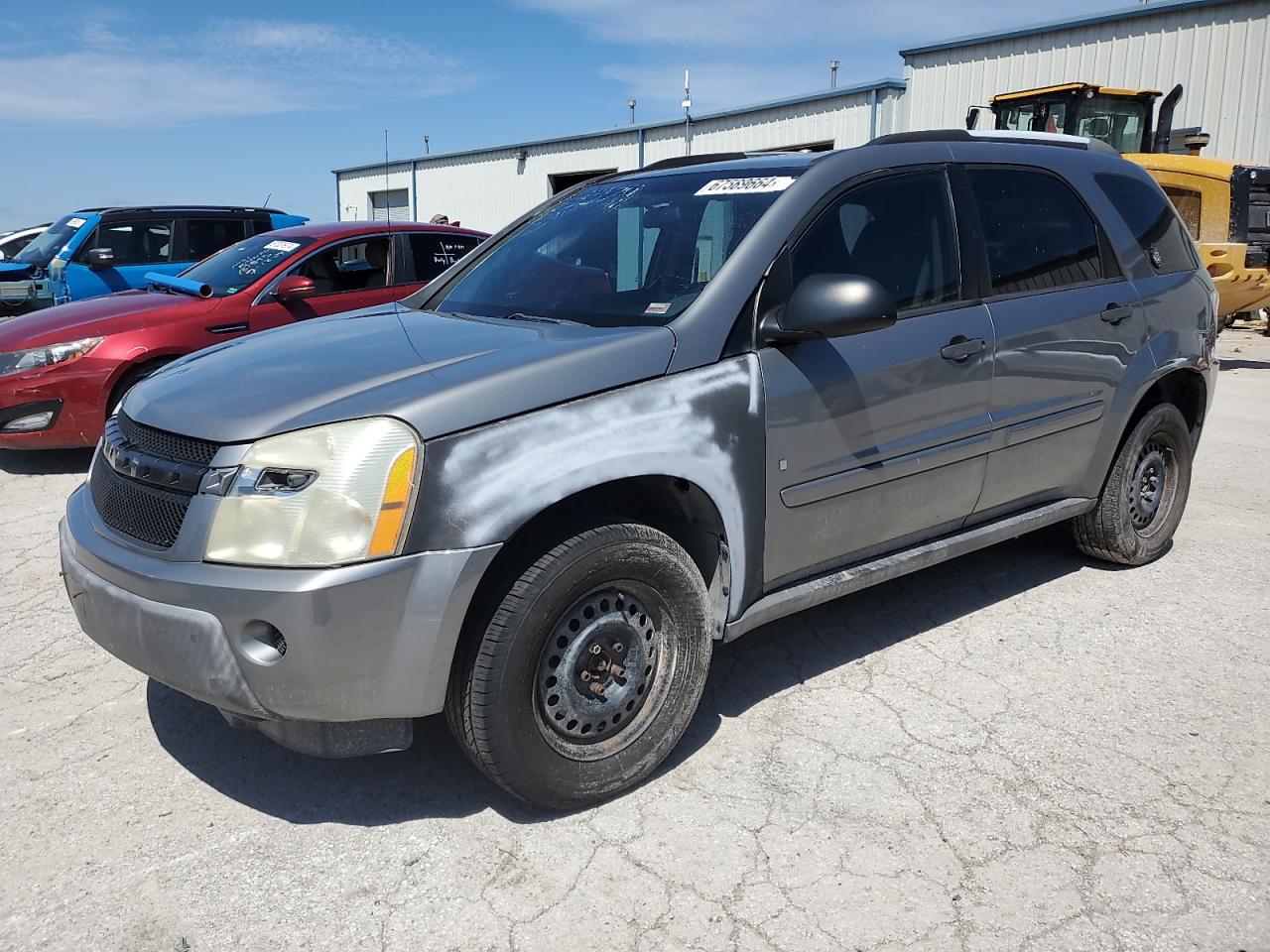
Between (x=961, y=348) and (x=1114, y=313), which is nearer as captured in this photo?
(x=961, y=348)

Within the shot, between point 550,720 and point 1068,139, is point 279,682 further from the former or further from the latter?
point 1068,139

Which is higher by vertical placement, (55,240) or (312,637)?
(55,240)

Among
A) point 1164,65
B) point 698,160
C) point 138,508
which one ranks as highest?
point 1164,65

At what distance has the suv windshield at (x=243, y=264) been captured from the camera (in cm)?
709

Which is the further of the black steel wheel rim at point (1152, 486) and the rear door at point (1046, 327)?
the black steel wheel rim at point (1152, 486)

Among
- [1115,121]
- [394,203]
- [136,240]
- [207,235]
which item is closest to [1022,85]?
[1115,121]

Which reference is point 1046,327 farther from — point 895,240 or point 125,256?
point 125,256

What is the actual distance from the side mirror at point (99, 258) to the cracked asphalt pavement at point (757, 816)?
6.25 metres

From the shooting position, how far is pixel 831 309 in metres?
2.96

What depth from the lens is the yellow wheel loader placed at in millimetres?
11227

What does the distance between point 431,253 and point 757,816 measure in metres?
5.96

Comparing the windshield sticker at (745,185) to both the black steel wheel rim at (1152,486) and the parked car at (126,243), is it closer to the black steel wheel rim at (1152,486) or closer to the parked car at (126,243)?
Answer: the black steel wheel rim at (1152,486)

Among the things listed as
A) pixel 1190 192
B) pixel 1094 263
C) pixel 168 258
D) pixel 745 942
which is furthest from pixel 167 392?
pixel 1190 192

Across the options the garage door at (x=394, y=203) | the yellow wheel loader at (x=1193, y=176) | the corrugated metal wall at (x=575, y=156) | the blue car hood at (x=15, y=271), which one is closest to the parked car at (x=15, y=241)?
the blue car hood at (x=15, y=271)
